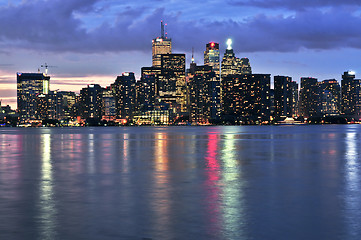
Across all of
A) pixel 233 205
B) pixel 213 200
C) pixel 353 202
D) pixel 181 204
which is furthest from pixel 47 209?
pixel 353 202

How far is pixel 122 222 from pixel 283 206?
26.8 ft

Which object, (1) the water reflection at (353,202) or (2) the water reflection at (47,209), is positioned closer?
(2) the water reflection at (47,209)

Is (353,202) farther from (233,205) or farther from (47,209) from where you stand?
(47,209)

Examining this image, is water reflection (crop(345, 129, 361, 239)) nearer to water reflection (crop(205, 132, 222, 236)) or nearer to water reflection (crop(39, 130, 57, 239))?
water reflection (crop(205, 132, 222, 236))

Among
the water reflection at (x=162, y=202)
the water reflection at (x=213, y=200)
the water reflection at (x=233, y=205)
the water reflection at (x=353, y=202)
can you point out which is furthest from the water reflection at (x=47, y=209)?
the water reflection at (x=353, y=202)

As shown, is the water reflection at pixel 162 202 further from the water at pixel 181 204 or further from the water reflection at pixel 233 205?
the water reflection at pixel 233 205

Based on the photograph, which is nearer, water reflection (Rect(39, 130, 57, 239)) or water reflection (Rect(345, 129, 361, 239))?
water reflection (Rect(39, 130, 57, 239))

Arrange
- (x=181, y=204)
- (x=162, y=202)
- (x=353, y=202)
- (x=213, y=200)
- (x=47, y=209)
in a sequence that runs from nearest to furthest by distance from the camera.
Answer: (x=47, y=209) → (x=181, y=204) → (x=353, y=202) → (x=162, y=202) → (x=213, y=200)

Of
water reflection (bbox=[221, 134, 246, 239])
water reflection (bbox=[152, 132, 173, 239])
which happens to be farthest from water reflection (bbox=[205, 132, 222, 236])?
water reflection (bbox=[152, 132, 173, 239])

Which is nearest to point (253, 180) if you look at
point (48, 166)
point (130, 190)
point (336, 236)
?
point (130, 190)

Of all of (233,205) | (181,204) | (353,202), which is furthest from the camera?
(353,202)

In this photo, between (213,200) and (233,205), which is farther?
(213,200)

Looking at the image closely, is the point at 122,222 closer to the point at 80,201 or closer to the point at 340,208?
the point at 80,201

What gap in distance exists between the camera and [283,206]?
23.1 metres
